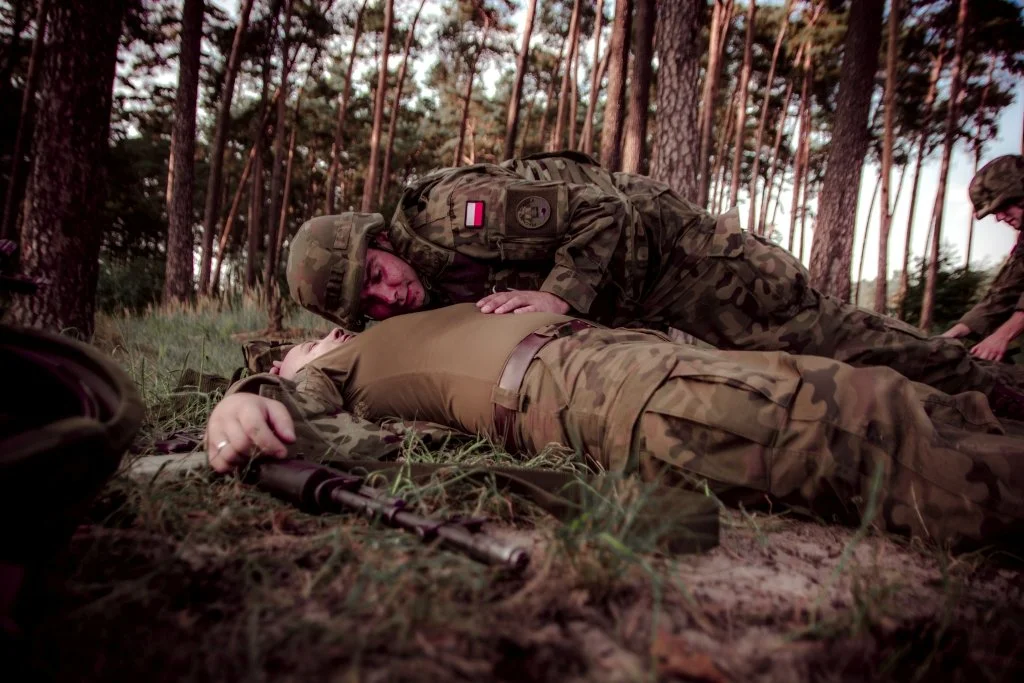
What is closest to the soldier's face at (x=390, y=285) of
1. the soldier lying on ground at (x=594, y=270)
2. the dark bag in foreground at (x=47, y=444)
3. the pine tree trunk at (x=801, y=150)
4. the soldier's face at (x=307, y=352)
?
the soldier lying on ground at (x=594, y=270)

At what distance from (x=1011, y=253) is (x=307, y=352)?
203 inches

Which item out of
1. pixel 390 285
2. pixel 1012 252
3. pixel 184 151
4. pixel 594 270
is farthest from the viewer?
pixel 184 151

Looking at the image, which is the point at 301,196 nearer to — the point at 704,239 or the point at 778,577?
the point at 704,239

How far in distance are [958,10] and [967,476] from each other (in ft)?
47.9

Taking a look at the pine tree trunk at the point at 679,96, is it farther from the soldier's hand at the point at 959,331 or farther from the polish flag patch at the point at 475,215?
the polish flag patch at the point at 475,215

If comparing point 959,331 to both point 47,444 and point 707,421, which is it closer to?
point 707,421

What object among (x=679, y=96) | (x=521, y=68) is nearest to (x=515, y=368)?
(x=679, y=96)

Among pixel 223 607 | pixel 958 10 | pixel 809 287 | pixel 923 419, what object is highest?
pixel 958 10

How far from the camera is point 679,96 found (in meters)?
5.67

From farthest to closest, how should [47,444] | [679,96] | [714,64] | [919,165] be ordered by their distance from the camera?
[919,165], [714,64], [679,96], [47,444]

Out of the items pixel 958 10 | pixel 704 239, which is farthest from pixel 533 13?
pixel 958 10

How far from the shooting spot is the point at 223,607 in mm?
937

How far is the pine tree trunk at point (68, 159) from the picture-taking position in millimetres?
3707

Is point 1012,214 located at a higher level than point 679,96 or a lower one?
lower
